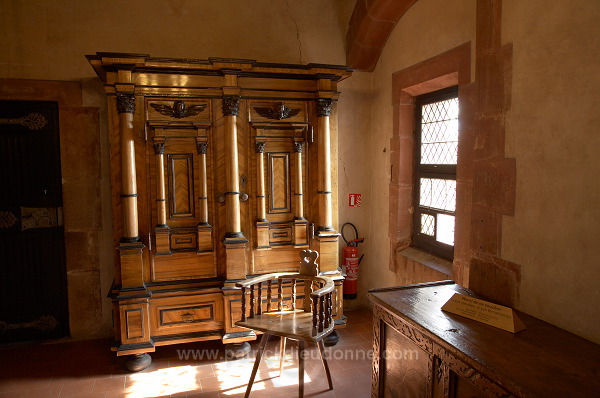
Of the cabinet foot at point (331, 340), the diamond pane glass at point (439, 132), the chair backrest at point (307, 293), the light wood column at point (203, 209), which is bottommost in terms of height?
the cabinet foot at point (331, 340)

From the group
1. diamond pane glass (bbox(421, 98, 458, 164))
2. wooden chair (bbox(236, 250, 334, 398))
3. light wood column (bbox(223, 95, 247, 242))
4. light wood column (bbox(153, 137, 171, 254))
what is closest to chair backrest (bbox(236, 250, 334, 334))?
wooden chair (bbox(236, 250, 334, 398))

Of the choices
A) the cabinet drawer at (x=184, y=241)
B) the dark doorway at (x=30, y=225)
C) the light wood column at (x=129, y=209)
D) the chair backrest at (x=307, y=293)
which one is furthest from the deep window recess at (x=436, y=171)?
the dark doorway at (x=30, y=225)

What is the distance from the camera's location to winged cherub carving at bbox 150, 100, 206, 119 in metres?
3.41

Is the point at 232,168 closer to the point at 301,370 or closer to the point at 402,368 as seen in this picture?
the point at 301,370

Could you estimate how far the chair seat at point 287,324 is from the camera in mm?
2652

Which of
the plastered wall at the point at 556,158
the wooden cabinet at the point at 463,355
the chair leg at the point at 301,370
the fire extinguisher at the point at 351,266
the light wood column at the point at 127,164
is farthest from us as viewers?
the fire extinguisher at the point at 351,266

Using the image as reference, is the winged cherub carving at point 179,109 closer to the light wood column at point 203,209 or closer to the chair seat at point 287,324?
the light wood column at point 203,209

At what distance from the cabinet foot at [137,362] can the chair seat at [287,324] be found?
3.49 feet

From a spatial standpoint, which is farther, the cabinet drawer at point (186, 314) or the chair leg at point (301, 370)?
the cabinet drawer at point (186, 314)

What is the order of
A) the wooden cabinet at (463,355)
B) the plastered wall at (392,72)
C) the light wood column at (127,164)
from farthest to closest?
1. the light wood column at (127,164)
2. the plastered wall at (392,72)
3. the wooden cabinet at (463,355)

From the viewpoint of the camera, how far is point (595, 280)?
182cm

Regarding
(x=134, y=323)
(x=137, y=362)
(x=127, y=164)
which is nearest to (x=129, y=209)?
(x=127, y=164)

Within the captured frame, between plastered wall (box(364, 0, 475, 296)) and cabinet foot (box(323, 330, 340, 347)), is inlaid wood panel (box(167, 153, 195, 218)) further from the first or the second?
plastered wall (box(364, 0, 475, 296))

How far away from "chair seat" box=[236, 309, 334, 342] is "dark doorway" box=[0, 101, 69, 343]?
7.29 feet
